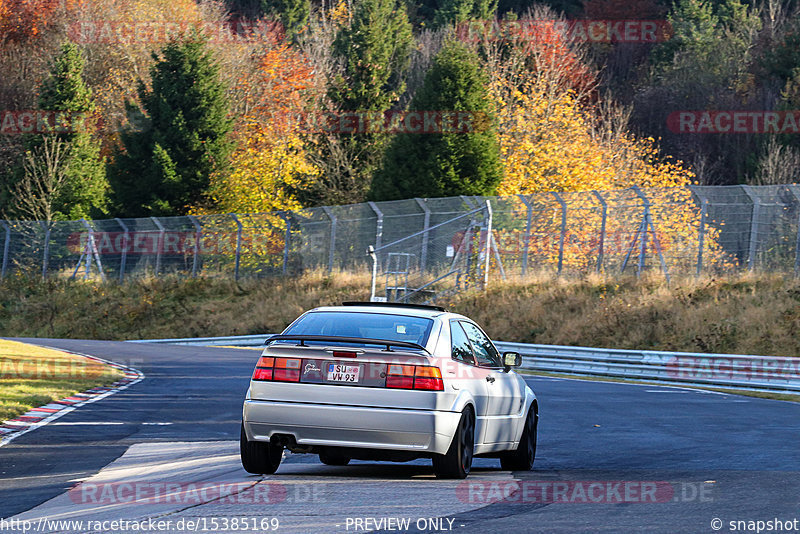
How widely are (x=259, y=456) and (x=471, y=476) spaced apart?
1925 mm

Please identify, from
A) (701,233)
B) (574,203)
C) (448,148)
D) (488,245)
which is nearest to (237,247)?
(448,148)

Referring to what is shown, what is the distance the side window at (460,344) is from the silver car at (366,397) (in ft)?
0.11

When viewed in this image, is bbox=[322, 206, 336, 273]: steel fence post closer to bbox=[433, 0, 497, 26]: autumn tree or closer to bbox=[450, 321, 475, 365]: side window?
bbox=[450, 321, 475, 365]: side window

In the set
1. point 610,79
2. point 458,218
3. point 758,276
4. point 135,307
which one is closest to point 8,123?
point 135,307

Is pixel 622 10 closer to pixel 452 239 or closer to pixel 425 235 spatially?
pixel 425 235

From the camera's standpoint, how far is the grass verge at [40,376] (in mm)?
17141

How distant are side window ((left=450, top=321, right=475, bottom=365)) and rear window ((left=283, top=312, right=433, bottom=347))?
12.2 inches

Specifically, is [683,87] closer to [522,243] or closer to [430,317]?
[522,243]

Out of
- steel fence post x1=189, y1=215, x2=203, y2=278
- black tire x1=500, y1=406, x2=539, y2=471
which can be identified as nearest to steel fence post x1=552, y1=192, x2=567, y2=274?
steel fence post x1=189, y1=215, x2=203, y2=278

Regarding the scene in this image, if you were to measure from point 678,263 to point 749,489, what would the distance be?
26.0 meters

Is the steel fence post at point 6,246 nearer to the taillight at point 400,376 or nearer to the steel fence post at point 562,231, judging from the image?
the steel fence post at point 562,231

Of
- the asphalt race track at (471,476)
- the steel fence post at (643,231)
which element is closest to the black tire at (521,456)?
the asphalt race track at (471,476)

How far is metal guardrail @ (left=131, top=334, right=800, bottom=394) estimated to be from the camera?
994 inches

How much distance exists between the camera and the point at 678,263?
112 feet
